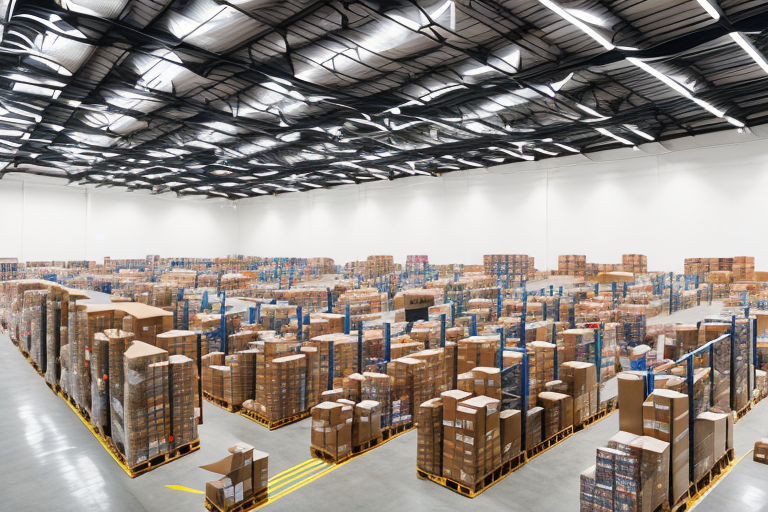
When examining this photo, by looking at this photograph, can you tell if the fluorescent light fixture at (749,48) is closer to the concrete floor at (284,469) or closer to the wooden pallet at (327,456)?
the concrete floor at (284,469)

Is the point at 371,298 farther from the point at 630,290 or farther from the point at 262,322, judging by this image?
the point at 630,290

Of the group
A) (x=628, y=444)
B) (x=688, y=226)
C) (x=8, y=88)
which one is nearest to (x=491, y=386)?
(x=628, y=444)

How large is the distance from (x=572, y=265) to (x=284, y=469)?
1518 cm

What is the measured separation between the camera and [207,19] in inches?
292

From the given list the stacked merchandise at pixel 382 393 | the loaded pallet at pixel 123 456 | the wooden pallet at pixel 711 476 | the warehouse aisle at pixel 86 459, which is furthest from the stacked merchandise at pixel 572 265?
the loaded pallet at pixel 123 456

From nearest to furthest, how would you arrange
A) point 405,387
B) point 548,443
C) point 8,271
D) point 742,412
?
point 548,443, point 405,387, point 742,412, point 8,271

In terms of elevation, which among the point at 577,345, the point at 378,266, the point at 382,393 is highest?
the point at 378,266

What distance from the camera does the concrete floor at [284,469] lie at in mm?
3855

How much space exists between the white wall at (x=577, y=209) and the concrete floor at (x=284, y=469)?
38.4 ft

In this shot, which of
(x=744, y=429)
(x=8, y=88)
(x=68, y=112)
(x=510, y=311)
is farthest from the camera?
(x=68, y=112)

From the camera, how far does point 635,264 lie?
15711mm

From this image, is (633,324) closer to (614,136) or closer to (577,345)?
(577,345)

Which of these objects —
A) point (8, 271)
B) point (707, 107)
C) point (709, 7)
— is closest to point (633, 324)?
point (709, 7)

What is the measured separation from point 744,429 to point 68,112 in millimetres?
17094
